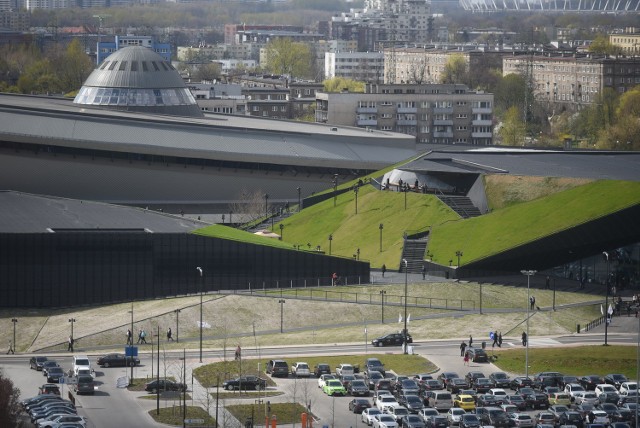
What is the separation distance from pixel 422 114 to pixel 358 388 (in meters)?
105

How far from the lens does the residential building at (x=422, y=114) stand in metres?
179

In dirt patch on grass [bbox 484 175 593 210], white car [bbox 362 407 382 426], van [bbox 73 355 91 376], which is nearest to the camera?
white car [bbox 362 407 382 426]

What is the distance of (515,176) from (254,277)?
21227 millimetres

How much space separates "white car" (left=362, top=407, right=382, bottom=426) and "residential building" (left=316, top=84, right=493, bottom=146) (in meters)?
108

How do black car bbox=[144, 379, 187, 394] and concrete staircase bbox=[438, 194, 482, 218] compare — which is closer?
black car bbox=[144, 379, 187, 394]

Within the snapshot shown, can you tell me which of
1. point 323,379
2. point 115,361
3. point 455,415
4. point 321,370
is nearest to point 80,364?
point 115,361

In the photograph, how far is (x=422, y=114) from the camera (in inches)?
7106

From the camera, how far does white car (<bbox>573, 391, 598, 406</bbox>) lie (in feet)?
247

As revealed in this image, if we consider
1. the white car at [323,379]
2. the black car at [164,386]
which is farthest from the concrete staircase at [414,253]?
the black car at [164,386]

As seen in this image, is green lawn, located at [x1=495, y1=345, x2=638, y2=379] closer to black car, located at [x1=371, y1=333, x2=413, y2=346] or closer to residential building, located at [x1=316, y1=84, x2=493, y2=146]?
black car, located at [x1=371, y1=333, x2=413, y2=346]

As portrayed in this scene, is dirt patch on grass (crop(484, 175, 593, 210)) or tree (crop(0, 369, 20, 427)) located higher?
dirt patch on grass (crop(484, 175, 593, 210))

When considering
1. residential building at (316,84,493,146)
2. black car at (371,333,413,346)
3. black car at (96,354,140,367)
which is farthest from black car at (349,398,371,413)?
residential building at (316,84,493,146)

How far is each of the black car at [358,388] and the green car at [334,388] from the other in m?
0.32

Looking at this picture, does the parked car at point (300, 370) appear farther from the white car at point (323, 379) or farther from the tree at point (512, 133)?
the tree at point (512, 133)
